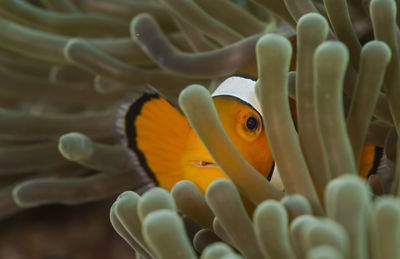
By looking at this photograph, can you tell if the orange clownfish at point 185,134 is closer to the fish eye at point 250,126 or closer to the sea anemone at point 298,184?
the fish eye at point 250,126

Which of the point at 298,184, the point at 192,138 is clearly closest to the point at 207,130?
the point at 298,184

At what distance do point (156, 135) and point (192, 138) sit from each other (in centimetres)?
9

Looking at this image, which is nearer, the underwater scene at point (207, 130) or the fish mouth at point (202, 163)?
the underwater scene at point (207, 130)

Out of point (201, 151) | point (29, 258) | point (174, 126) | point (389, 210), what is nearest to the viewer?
point (389, 210)

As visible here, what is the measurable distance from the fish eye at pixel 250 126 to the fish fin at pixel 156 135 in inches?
5.3

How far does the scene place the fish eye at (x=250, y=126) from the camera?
34.3 inches

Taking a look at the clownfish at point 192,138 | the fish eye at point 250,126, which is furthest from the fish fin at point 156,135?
the fish eye at point 250,126

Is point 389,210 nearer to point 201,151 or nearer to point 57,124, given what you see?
point 201,151

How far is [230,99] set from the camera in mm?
906

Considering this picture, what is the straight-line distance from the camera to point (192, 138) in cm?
93

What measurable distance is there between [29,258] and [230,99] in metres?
0.85

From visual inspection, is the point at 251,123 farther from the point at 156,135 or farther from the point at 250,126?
the point at 156,135

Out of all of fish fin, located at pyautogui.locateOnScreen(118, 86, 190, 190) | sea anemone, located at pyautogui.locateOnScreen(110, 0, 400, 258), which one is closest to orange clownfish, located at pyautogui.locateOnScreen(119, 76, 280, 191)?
fish fin, located at pyautogui.locateOnScreen(118, 86, 190, 190)

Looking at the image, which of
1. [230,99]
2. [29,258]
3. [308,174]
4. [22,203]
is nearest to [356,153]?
[308,174]
